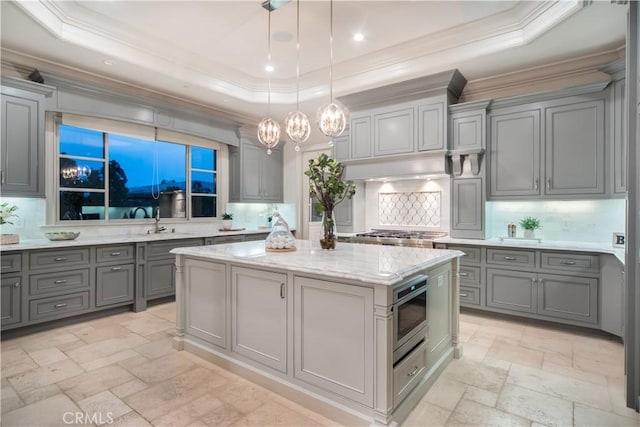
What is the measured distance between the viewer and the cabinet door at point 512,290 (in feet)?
12.3

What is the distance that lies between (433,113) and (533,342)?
9.72 ft

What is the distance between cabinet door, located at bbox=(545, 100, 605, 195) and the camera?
3.62 metres

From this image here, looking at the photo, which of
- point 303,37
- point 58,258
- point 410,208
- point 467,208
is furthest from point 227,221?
point 467,208

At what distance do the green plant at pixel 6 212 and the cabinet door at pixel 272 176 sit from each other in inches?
146

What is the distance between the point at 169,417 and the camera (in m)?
2.10

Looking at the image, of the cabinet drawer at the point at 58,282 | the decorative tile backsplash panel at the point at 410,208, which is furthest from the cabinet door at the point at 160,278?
the decorative tile backsplash panel at the point at 410,208

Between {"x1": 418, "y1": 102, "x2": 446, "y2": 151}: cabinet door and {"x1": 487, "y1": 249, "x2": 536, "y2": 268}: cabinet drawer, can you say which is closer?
{"x1": 487, "y1": 249, "x2": 536, "y2": 268}: cabinet drawer

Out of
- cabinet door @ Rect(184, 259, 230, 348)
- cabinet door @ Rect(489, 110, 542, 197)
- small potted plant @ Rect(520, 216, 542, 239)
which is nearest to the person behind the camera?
cabinet door @ Rect(184, 259, 230, 348)

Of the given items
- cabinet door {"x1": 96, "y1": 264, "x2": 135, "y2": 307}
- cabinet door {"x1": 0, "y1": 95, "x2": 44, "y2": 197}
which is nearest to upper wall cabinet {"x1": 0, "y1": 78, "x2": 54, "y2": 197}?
cabinet door {"x1": 0, "y1": 95, "x2": 44, "y2": 197}

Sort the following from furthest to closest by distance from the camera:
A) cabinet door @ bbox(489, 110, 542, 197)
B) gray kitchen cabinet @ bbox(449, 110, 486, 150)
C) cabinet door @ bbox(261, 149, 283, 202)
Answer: cabinet door @ bbox(261, 149, 283, 202) < gray kitchen cabinet @ bbox(449, 110, 486, 150) < cabinet door @ bbox(489, 110, 542, 197)

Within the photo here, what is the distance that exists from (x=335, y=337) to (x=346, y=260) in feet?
1.75

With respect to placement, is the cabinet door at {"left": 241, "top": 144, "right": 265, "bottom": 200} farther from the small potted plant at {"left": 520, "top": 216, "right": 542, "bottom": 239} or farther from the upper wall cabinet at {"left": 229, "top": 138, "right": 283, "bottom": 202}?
the small potted plant at {"left": 520, "top": 216, "right": 542, "bottom": 239}

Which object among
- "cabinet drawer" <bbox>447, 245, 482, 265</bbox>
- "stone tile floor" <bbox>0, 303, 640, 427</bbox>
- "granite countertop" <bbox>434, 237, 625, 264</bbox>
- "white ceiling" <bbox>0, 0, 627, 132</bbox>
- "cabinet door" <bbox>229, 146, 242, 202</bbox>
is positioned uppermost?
"white ceiling" <bbox>0, 0, 627, 132</bbox>

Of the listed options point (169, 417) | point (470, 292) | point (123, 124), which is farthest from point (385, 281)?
point (123, 124)
